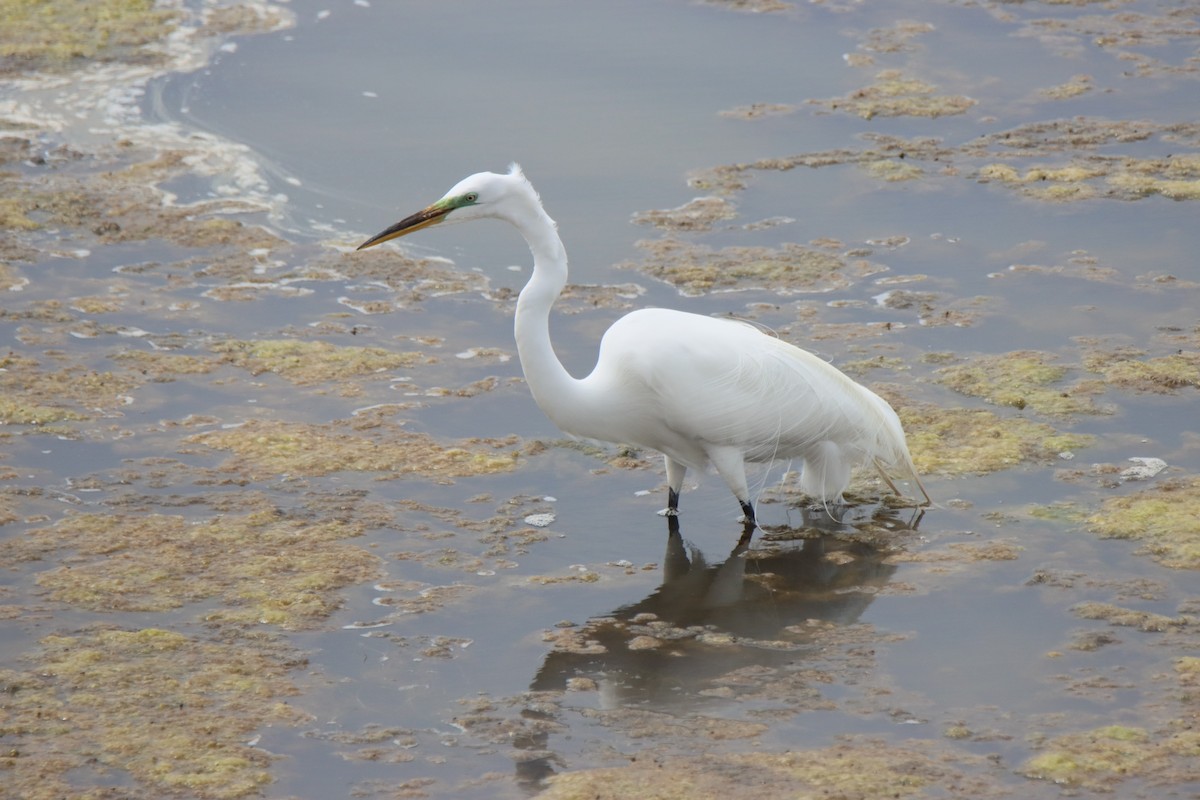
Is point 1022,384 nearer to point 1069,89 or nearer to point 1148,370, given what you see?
point 1148,370

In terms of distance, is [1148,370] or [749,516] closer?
[749,516]

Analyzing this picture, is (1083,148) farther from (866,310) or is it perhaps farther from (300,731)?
(300,731)

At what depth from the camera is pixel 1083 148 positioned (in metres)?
8.38

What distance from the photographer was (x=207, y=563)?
16.3 feet

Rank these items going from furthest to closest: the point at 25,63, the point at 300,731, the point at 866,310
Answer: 1. the point at 25,63
2. the point at 866,310
3. the point at 300,731

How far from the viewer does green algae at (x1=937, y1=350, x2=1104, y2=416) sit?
5871 mm

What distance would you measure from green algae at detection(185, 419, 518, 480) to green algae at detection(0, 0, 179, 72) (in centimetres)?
566

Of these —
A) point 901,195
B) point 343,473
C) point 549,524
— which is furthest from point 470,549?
point 901,195

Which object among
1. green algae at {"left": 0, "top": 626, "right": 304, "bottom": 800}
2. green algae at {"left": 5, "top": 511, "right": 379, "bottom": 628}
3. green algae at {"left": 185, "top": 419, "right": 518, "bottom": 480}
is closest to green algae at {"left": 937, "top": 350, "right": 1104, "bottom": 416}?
green algae at {"left": 185, "top": 419, "right": 518, "bottom": 480}

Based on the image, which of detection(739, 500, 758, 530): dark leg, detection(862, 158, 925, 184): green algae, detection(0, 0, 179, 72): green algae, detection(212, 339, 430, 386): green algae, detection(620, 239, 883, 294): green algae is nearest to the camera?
detection(739, 500, 758, 530): dark leg

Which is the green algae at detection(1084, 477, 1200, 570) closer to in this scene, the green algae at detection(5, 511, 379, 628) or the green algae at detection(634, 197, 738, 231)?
the green algae at detection(5, 511, 379, 628)

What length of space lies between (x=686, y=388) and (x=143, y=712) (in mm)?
2036

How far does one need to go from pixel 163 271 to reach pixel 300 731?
4168 mm

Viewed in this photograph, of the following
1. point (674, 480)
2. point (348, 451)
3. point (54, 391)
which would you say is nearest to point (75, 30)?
point (54, 391)
